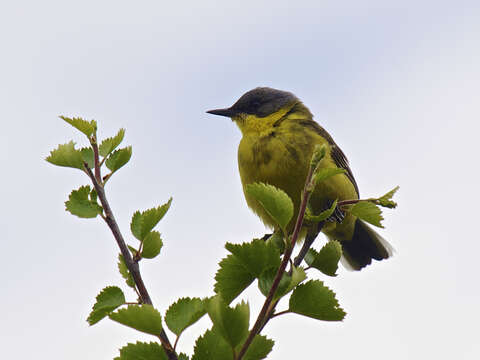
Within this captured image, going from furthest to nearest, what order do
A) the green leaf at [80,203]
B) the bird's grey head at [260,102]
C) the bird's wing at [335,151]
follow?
the bird's grey head at [260,102] < the bird's wing at [335,151] < the green leaf at [80,203]

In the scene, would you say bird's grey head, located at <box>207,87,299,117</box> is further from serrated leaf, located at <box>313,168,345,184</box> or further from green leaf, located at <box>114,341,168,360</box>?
green leaf, located at <box>114,341,168,360</box>

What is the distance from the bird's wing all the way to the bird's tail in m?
0.80

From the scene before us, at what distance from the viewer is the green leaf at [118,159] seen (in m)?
2.16

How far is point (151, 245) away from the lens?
210 centimetres

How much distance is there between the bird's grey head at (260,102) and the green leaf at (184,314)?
4286 millimetres

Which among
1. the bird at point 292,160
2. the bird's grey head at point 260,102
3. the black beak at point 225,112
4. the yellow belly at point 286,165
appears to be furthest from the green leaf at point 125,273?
the black beak at point 225,112

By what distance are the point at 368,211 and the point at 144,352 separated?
90 centimetres

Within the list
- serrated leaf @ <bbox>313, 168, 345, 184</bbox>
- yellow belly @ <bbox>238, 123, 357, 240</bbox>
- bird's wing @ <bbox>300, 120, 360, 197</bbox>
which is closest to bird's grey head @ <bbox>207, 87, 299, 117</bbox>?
bird's wing @ <bbox>300, 120, 360, 197</bbox>

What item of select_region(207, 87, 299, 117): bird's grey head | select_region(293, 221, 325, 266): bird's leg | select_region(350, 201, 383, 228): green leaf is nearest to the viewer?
select_region(350, 201, 383, 228): green leaf

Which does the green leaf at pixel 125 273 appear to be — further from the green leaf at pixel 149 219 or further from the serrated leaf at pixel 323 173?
the serrated leaf at pixel 323 173

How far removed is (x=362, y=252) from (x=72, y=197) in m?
5.14

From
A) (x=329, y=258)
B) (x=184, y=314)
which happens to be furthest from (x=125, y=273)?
(x=329, y=258)

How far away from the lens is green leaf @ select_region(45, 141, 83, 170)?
209 cm

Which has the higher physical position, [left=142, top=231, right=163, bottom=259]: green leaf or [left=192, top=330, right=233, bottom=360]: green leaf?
[left=142, top=231, right=163, bottom=259]: green leaf
